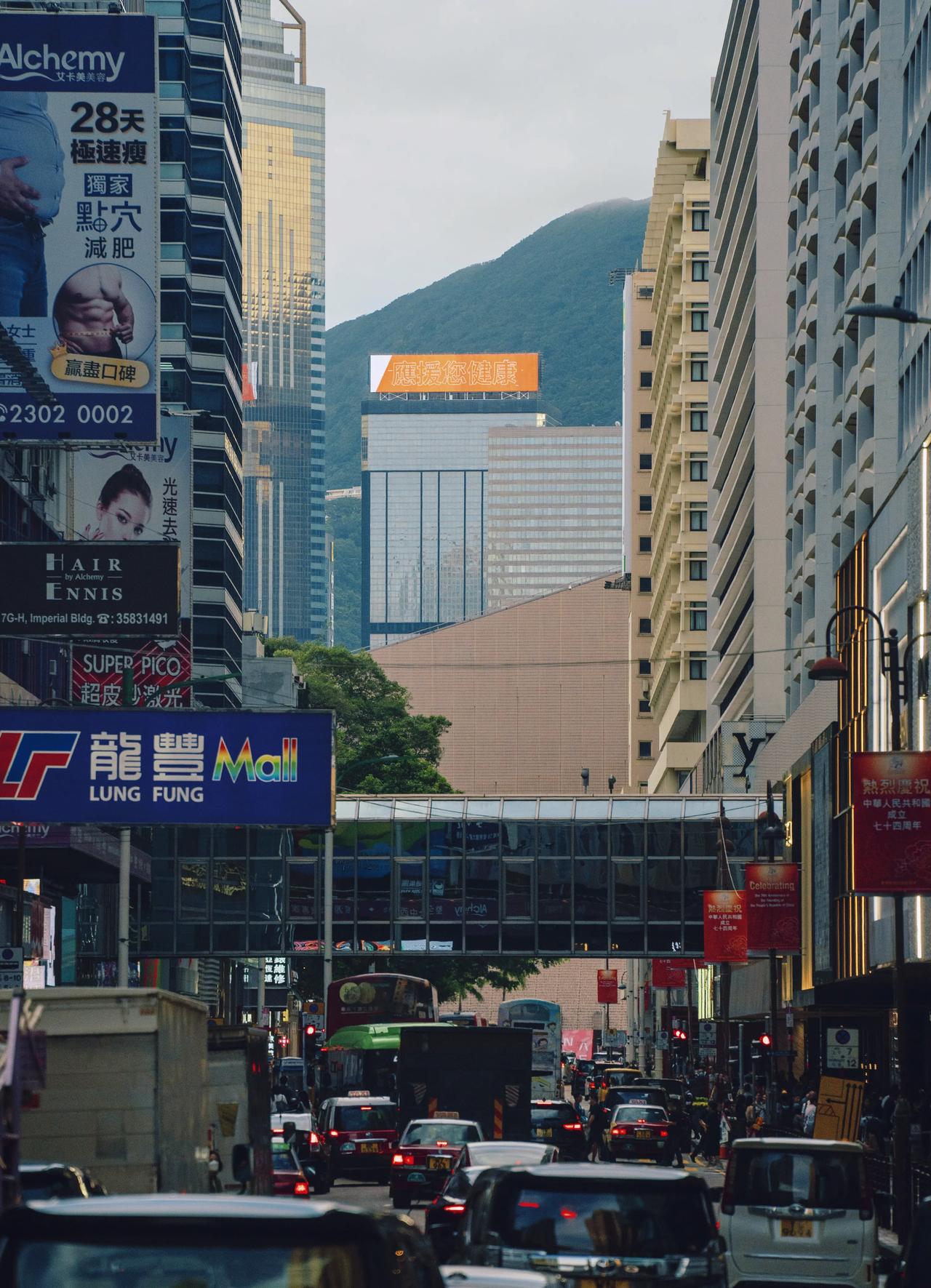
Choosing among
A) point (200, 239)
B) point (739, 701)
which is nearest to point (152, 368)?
point (739, 701)

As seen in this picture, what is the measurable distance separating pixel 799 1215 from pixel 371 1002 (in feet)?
136

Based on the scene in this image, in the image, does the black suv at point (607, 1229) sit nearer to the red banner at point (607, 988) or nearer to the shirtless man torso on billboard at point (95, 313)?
the shirtless man torso on billboard at point (95, 313)

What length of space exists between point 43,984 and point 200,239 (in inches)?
2055

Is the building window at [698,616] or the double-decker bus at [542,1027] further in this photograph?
the building window at [698,616]

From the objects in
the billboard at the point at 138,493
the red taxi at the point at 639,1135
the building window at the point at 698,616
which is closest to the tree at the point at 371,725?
the building window at the point at 698,616

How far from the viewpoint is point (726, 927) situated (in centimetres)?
5362

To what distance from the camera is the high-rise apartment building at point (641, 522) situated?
161 m

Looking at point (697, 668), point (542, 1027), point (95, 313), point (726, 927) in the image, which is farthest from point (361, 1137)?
point (697, 668)

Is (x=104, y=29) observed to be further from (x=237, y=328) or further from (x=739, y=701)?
(x=237, y=328)

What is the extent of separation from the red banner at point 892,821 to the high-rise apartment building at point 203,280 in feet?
225

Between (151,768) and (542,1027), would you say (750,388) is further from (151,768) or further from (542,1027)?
(151,768)

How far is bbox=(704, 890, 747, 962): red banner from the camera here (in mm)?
53031

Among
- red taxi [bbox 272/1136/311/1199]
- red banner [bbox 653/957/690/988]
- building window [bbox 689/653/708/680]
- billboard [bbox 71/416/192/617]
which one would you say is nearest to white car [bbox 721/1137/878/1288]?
red taxi [bbox 272/1136/311/1199]

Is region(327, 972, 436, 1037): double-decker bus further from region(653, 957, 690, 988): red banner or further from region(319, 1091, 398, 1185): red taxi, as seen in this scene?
region(653, 957, 690, 988): red banner
